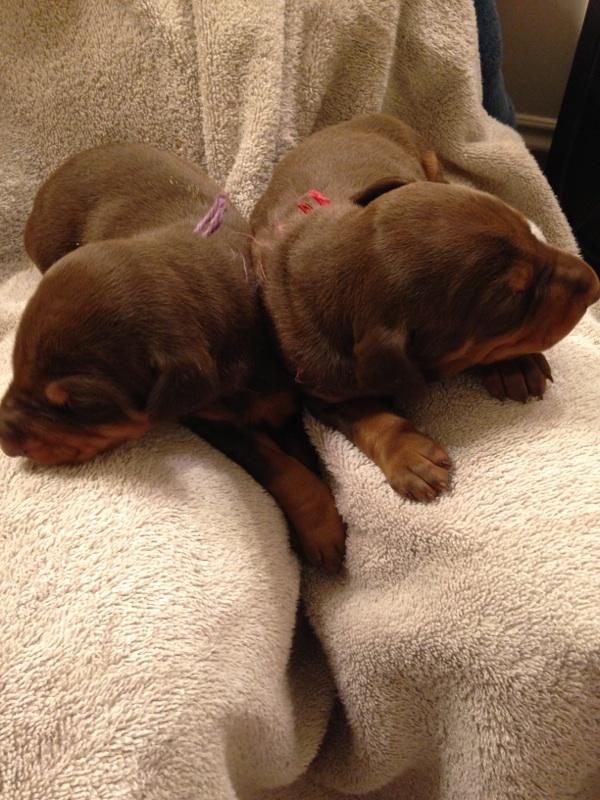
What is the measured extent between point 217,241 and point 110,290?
13.0 inches

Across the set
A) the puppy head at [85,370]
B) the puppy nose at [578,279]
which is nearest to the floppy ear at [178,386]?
the puppy head at [85,370]

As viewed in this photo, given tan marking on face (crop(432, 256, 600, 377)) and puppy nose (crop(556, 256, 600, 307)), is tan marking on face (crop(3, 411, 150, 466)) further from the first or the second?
puppy nose (crop(556, 256, 600, 307))

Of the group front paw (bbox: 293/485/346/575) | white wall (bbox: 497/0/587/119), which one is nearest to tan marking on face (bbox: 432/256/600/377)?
front paw (bbox: 293/485/346/575)

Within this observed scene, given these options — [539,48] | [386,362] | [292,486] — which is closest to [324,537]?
[292,486]

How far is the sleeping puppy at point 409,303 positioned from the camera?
1403mm

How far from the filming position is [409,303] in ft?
4.65

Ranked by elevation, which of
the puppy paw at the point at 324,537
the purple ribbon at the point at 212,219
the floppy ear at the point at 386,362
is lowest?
the puppy paw at the point at 324,537

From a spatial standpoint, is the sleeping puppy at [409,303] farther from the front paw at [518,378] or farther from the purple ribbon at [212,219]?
the purple ribbon at [212,219]

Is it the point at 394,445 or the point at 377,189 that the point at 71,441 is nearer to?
the point at 394,445

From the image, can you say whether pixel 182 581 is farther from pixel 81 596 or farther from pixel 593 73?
pixel 593 73

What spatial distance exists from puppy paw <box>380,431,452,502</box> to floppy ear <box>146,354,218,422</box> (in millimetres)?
396

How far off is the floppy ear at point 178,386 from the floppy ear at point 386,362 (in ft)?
1.02

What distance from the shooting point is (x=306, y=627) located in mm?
1781

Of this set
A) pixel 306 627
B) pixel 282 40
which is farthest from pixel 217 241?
pixel 306 627
